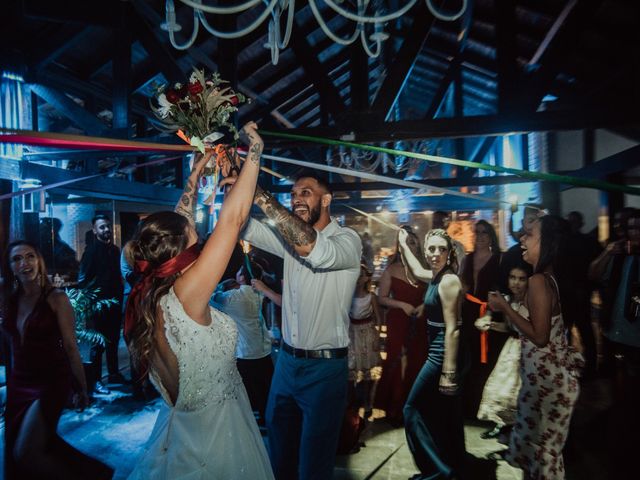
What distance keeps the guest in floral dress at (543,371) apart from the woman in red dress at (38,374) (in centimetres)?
305

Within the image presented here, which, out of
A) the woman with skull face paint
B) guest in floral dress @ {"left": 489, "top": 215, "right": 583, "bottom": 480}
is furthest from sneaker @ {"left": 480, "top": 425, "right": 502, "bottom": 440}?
guest in floral dress @ {"left": 489, "top": 215, "right": 583, "bottom": 480}

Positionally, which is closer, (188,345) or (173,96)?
(188,345)

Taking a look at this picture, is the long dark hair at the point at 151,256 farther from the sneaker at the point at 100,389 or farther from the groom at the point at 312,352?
the sneaker at the point at 100,389

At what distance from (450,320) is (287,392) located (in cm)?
150

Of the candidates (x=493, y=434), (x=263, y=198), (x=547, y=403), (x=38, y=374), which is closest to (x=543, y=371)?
(x=547, y=403)

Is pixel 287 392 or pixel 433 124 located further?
pixel 433 124

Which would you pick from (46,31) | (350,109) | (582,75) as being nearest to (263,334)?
(350,109)

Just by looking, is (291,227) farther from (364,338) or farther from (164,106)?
(364,338)

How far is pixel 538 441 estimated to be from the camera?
9.25ft

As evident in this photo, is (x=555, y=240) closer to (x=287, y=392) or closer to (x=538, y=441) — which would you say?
(x=538, y=441)

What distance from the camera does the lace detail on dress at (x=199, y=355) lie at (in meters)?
1.80

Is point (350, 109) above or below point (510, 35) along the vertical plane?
below

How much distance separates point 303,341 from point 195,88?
1544mm

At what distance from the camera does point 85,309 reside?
5023 mm
